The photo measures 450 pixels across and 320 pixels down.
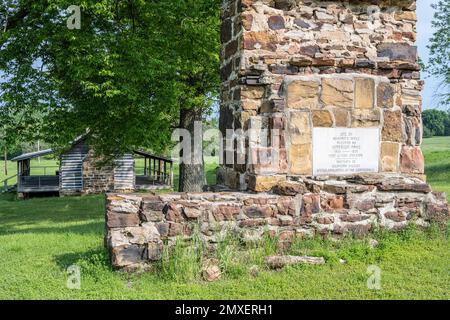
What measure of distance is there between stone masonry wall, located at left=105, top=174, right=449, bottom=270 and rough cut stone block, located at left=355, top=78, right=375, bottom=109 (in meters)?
1.08

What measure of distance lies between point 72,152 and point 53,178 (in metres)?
3.42

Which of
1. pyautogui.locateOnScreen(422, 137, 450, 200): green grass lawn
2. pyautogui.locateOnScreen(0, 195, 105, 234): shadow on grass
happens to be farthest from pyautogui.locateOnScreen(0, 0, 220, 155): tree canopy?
pyautogui.locateOnScreen(422, 137, 450, 200): green grass lawn

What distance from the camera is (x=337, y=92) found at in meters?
6.79

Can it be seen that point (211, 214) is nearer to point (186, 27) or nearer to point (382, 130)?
point (382, 130)

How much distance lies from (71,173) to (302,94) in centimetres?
2162

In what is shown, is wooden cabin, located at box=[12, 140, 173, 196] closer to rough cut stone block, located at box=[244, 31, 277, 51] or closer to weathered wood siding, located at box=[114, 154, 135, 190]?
weathered wood siding, located at box=[114, 154, 135, 190]

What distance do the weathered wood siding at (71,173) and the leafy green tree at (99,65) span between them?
11.9m

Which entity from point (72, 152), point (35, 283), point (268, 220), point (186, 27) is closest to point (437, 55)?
point (186, 27)

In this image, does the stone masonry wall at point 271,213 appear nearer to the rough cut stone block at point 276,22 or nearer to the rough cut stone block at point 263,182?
the rough cut stone block at point 263,182

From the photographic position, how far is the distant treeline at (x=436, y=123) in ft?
211

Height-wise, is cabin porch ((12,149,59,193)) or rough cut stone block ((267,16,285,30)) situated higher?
rough cut stone block ((267,16,285,30))

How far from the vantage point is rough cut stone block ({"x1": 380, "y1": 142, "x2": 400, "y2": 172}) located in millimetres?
7047

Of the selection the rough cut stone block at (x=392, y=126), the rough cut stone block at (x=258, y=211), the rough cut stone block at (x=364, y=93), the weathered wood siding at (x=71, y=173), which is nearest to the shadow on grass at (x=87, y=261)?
the rough cut stone block at (x=258, y=211)

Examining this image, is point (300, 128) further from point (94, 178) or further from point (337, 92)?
point (94, 178)
